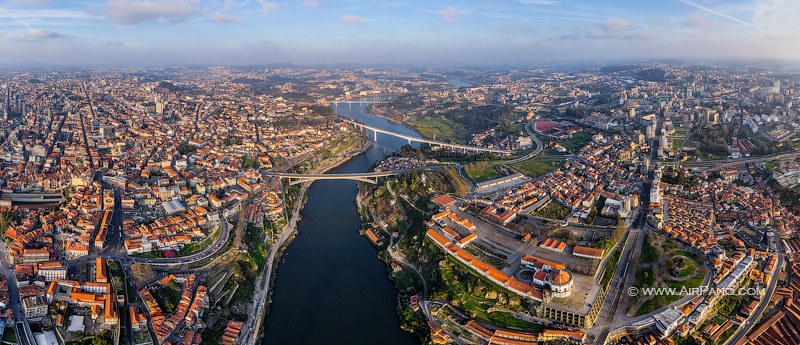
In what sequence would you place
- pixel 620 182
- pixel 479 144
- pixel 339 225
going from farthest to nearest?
1. pixel 479 144
2. pixel 620 182
3. pixel 339 225

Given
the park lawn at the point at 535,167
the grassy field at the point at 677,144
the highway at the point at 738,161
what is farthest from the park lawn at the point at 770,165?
the park lawn at the point at 535,167

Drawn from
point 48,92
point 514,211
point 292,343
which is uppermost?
point 48,92

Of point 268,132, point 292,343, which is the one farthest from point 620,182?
point 268,132

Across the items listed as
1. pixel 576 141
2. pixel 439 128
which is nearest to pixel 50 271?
pixel 576 141

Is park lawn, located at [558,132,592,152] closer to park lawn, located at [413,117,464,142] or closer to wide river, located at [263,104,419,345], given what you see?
park lawn, located at [413,117,464,142]

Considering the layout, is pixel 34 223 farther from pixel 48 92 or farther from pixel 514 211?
pixel 48 92

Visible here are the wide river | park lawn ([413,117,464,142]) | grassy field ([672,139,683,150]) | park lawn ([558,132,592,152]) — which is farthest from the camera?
park lawn ([413,117,464,142])

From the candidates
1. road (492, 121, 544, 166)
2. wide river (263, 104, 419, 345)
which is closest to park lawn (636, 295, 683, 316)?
wide river (263, 104, 419, 345)

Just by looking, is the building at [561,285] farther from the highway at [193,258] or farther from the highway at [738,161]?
the highway at [738,161]
